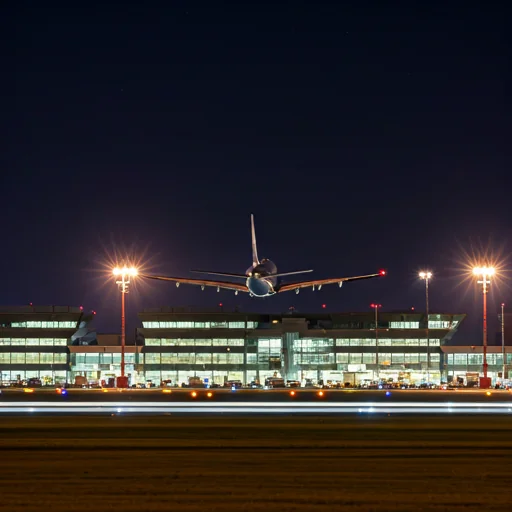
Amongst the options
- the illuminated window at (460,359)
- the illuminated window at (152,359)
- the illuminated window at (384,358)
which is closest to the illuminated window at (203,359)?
the illuminated window at (152,359)

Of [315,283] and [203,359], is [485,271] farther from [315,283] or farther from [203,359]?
[203,359]

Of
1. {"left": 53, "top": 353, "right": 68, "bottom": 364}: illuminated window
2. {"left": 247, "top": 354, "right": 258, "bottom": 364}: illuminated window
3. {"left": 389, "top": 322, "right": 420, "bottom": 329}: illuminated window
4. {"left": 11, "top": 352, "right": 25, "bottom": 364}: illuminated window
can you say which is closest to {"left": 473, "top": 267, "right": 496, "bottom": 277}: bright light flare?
{"left": 247, "top": 354, "right": 258, "bottom": 364}: illuminated window

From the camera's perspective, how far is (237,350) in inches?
6078

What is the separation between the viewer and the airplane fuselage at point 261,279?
96938 millimetres

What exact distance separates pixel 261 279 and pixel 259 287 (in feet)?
3.81

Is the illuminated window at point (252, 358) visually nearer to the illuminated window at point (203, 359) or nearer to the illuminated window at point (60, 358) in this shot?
the illuminated window at point (203, 359)

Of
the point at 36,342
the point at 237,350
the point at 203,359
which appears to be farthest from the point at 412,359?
the point at 36,342

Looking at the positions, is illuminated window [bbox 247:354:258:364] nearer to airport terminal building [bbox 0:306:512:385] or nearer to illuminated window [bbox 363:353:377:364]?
airport terminal building [bbox 0:306:512:385]
